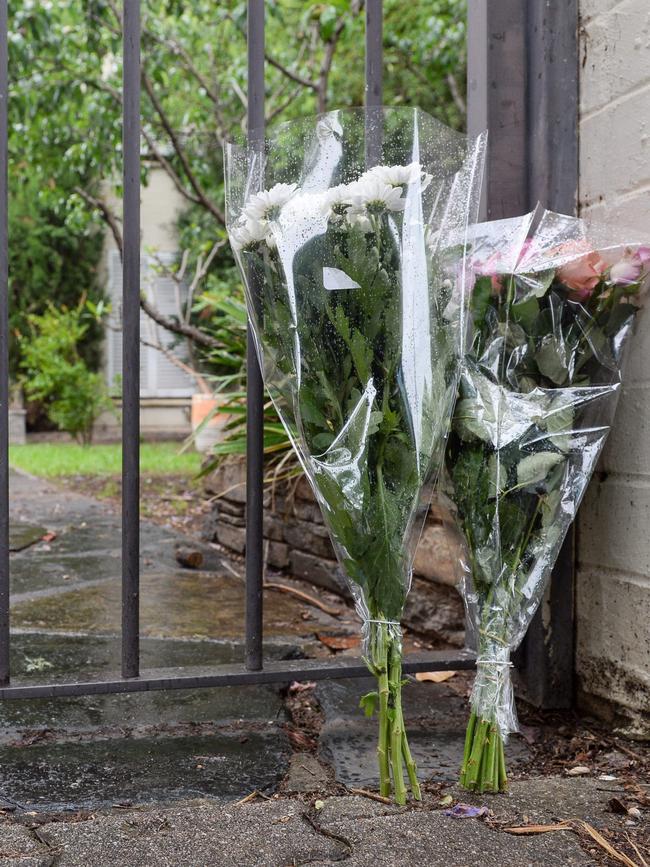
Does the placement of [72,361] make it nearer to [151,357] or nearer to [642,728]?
[151,357]

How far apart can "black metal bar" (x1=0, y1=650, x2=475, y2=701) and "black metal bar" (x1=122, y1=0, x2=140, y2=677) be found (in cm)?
4

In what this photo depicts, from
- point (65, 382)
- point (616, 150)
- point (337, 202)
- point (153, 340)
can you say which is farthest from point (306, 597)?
point (153, 340)

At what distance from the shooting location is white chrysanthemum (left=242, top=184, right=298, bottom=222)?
1146 millimetres

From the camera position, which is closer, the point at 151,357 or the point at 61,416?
the point at 61,416

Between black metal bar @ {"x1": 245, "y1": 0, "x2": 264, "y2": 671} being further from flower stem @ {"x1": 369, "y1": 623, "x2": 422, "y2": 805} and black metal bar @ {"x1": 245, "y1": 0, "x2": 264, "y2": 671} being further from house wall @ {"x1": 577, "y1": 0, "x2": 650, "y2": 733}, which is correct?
house wall @ {"x1": 577, "y1": 0, "x2": 650, "y2": 733}

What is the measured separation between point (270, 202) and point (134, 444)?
0.48 metres

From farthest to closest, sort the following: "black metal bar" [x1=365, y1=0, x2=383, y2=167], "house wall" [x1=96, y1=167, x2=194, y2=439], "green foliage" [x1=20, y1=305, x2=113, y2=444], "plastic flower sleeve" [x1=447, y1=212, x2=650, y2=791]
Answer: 1. "house wall" [x1=96, y1=167, x2=194, y2=439]
2. "green foliage" [x1=20, y1=305, x2=113, y2=444]
3. "black metal bar" [x1=365, y1=0, x2=383, y2=167]
4. "plastic flower sleeve" [x1=447, y1=212, x2=650, y2=791]

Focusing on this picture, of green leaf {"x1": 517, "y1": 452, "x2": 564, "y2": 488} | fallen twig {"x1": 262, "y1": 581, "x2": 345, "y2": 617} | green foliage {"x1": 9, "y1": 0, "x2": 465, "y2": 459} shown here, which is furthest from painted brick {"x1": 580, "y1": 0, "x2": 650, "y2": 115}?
green foliage {"x1": 9, "y1": 0, "x2": 465, "y2": 459}

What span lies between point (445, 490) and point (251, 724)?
0.61m

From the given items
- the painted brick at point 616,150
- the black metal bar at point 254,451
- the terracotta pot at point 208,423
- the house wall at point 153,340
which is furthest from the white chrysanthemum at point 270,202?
the house wall at point 153,340

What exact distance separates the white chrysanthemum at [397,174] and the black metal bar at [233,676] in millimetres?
813

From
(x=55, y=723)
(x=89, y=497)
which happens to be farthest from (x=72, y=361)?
(x=55, y=723)

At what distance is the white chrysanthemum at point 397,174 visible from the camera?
3.66ft

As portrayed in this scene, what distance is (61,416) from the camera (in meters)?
9.38
